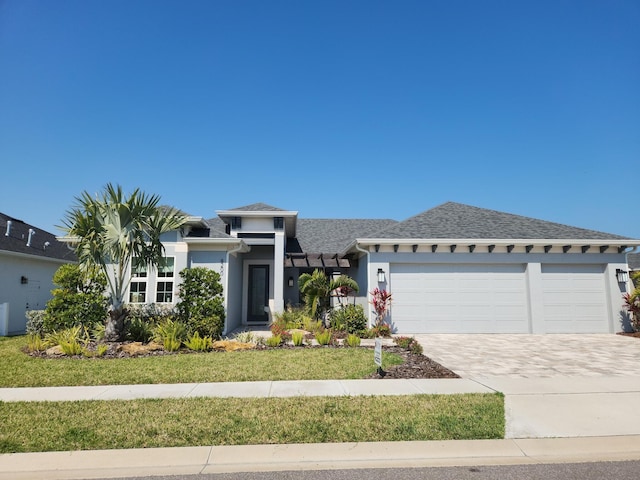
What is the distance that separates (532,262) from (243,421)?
1382cm

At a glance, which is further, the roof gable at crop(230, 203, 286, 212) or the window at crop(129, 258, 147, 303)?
the roof gable at crop(230, 203, 286, 212)

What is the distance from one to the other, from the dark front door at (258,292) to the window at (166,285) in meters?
4.66

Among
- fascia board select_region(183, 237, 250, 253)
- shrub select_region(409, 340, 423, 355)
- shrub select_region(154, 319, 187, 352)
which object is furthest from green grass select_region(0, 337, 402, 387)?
fascia board select_region(183, 237, 250, 253)

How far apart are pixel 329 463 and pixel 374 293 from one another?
1016cm

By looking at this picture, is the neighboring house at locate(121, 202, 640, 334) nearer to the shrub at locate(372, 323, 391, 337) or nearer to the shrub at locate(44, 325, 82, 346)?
the shrub at locate(372, 323, 391, 337)

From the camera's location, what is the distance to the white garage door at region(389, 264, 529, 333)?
14.2 metres

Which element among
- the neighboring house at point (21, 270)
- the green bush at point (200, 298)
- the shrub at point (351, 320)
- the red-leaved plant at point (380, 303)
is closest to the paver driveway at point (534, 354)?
the red-leaved plant at point (380, 303)

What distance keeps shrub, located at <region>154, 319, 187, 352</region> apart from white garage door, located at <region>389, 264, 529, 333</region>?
26.2ft

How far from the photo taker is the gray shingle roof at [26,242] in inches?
593

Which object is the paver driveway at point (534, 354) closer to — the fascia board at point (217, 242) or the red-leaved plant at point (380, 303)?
the red-leaved plant at point (380, 303)

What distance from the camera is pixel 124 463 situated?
152 inches

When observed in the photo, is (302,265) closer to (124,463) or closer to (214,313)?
(214,313)

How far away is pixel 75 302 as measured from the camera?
38.6 feet

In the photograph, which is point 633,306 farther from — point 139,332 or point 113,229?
point 113,229
